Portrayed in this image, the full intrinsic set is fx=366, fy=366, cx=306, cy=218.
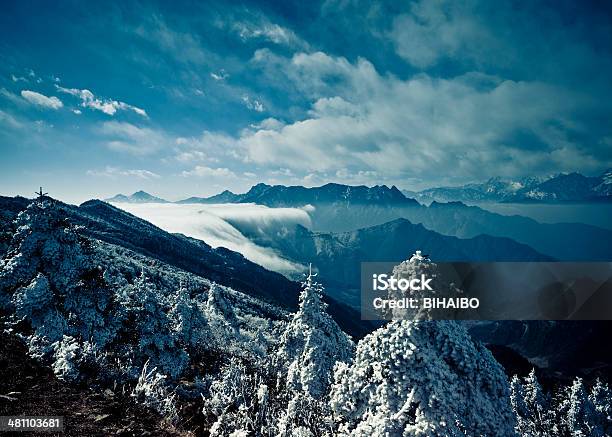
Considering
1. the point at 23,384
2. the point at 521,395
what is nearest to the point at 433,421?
the point at 23,384

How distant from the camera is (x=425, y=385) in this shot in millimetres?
10680

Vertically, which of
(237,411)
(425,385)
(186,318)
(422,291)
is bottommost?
(237,411)

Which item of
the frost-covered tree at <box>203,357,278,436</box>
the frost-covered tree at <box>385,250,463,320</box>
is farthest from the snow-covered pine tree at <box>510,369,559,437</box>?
the frost-covered tree at <box>385,250,463,320</box>

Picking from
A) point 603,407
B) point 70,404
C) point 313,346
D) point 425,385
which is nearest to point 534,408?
point 603,407

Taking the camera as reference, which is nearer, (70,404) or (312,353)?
(70,404)

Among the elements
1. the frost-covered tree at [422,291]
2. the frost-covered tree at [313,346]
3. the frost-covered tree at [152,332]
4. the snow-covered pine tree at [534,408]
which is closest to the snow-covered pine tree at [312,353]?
the frost-covered tree at [313,346]

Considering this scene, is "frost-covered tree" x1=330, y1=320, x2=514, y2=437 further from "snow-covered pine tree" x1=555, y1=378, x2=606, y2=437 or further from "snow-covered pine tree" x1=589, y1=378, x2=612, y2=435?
"snow-covered pine tree" x1=589, y1=378, x2=612, y2=435

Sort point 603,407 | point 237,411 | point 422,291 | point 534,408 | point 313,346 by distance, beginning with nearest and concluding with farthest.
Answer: point 422,291, point 237,411, point 313,346, point 603,407, point 534,408

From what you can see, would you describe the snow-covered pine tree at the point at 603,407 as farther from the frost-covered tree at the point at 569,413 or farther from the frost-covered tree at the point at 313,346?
the frost-covered tree at the point at 313,346

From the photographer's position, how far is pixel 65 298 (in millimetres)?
22812

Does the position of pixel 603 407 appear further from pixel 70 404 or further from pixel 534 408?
pixel 70 404

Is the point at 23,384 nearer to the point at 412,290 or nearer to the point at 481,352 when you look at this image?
the point at 412,290

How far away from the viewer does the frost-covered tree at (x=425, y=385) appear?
10.5 m

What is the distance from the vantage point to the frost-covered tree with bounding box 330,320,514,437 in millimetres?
10484
